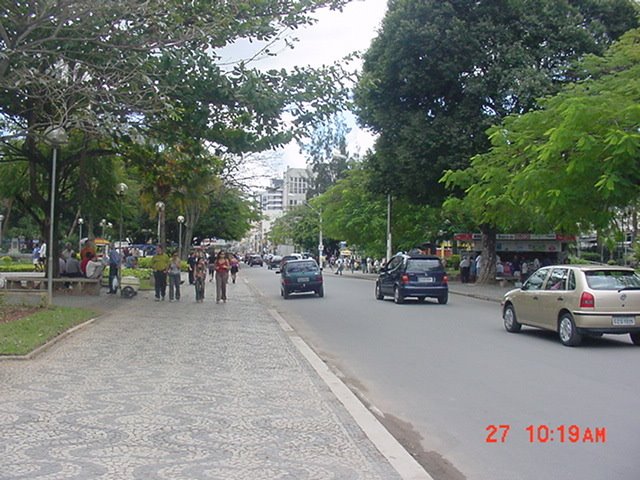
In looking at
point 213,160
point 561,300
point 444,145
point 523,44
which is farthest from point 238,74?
point 523,44

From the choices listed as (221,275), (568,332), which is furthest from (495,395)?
(221,275)

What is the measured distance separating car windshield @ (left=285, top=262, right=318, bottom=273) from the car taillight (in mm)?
16546

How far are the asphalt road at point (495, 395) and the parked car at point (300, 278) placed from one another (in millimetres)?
10695

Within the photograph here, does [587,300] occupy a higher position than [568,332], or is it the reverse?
[587,300]

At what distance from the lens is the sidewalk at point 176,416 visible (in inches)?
229

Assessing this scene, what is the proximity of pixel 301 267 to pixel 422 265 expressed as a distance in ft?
20.4

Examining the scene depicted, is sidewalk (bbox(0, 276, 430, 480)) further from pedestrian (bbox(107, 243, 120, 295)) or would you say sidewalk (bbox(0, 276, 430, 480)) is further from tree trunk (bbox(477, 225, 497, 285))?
tree trunk (bbox(477, 225, 497, 285))

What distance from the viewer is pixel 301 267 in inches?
1147

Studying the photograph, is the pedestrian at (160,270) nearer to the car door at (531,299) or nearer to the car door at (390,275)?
the car door at (390,275)

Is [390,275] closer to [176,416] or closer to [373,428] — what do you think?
[176,416]

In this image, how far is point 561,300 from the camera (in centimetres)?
1387

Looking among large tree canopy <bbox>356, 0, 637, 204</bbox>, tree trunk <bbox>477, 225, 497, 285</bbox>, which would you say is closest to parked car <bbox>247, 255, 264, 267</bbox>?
tree trunk <bbox>477, 225, 497, 285</bbox>

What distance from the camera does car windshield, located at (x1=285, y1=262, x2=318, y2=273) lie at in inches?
1140

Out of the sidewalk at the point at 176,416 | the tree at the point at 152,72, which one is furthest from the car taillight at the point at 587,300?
the tree at the point at 152,72
